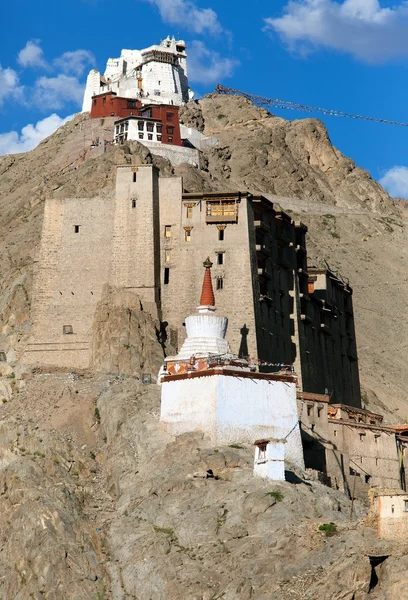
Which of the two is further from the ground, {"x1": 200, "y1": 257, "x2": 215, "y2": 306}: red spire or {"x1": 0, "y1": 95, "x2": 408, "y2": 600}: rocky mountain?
{"x1": 200, "y1": 257, "x2": 215, "y2": 306}: red spire

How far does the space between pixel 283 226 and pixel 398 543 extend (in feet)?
137

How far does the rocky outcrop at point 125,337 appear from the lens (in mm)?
67625

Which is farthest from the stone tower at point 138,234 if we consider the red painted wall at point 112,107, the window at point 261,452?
the red painted wall at point 112,107

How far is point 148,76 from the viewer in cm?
13862

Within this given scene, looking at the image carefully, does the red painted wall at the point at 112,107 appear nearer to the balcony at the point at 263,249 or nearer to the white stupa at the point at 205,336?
the balcony at the point at 263,249

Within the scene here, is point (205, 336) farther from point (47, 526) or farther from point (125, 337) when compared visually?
point (47, 526)

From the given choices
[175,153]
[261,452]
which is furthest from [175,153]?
[261,452]

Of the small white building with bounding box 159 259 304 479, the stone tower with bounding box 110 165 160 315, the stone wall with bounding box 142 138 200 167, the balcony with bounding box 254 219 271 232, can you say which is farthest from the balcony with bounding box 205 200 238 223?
the stone wall with bounding box 142 138 200 167

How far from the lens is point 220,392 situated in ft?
173

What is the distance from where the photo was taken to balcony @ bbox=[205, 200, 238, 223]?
7231 centimetres

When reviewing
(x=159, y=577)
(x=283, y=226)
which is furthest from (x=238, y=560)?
(x=283, y=226)

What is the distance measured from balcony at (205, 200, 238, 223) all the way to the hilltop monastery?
0.27ft

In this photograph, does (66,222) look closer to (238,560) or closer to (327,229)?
(238,560)

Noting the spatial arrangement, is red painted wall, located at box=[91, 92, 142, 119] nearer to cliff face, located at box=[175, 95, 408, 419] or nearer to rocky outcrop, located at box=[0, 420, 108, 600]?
cliff face, located at box=[175, 95, 408, 419]
